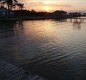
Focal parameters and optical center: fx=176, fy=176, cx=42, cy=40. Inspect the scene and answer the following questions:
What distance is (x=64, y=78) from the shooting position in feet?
31.7

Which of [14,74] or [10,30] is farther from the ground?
[10,30]

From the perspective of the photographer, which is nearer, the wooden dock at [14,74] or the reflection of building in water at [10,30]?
the wooden dock at [14,74]

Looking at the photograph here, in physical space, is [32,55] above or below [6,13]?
below

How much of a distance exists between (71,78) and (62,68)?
1671mm

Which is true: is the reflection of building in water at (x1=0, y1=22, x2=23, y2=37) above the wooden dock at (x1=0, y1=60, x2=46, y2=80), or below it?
above

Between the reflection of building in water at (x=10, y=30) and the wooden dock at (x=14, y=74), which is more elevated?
the reflection of building in water at (x=10, y=30)

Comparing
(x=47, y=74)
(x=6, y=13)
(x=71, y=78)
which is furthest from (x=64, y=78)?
(x=6, y=13)

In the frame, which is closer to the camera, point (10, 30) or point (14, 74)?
point (14, 74)

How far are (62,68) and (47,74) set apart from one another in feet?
4.88

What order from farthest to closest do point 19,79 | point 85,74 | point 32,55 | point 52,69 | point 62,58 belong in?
point 32,55, point 62,58, point 52,69, point 85,74, point 19,79

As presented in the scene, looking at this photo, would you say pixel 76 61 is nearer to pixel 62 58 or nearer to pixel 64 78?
pixel 62 58

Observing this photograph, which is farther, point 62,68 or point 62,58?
point 62,58

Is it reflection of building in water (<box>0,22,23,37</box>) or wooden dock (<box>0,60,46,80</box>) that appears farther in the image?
reflection of building in water (<box>0,22,23,37</box>)

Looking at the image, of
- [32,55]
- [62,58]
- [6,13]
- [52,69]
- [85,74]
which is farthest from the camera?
[6,13]
